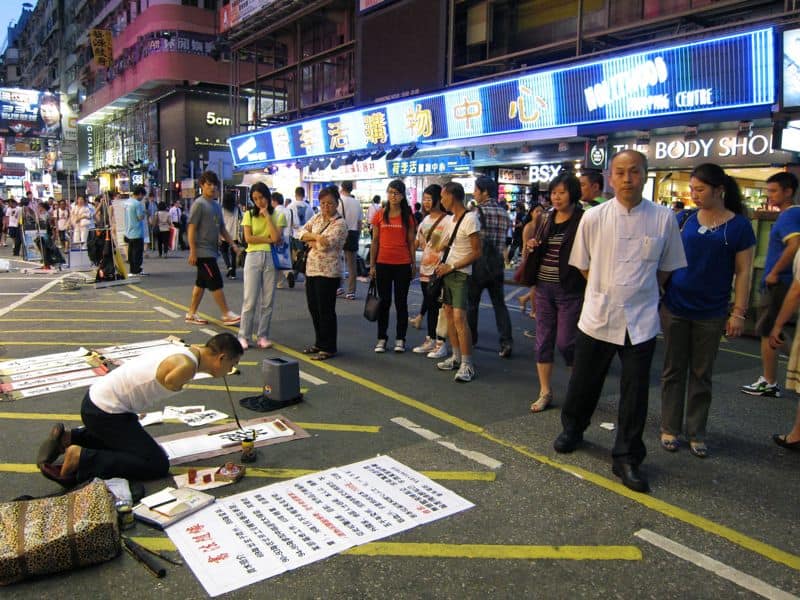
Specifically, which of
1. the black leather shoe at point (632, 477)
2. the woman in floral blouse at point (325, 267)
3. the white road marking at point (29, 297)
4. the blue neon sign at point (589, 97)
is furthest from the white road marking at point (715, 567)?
the white road marking at point (29, 297)

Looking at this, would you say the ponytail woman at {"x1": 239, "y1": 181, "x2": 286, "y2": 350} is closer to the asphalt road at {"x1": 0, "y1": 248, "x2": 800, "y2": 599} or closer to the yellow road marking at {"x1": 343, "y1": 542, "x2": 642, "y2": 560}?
the asphalt road at {"x1": 0, "y1": 248, "x2": 800, "y2": 599}

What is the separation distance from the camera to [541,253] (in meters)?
5.20

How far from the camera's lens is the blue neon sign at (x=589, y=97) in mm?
9570

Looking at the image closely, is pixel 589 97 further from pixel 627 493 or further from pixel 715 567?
pixel 715 567

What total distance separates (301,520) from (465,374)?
3.08 meters

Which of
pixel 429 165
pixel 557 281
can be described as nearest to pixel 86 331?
pixel 557 281

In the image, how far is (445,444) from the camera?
179 inches

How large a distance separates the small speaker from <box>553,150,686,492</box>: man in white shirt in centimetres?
252

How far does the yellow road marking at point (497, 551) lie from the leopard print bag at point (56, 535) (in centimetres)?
115

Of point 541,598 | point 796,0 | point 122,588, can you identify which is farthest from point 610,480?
point 796,0

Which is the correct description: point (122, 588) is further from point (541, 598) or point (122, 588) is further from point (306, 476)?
point (541, 598)

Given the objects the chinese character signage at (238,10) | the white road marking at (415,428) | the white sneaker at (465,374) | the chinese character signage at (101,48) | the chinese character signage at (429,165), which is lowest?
the white road marking at (415,428)

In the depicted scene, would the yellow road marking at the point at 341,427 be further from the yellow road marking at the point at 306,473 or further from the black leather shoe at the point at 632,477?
the black leather shoe at the point at 632,477

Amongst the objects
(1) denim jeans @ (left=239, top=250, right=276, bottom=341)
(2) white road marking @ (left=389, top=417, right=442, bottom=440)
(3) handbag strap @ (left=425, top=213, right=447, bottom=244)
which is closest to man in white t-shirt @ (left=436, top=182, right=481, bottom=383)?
(3) handbag strap @ (left=425, top=213, right=447, bottom=244)
